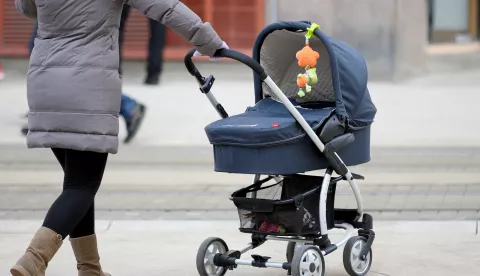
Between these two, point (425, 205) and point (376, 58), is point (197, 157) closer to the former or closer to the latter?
point (425, 205)

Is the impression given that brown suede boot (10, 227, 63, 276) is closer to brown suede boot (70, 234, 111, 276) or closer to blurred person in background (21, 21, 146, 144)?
brown suede boot (70, 234, 111, 276)

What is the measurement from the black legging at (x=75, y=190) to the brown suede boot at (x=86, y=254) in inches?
6.6

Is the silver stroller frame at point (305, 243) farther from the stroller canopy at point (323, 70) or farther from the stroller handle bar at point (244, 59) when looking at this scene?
the stroller canopy at point (323, 70)

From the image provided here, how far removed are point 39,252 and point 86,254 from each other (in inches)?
15.9

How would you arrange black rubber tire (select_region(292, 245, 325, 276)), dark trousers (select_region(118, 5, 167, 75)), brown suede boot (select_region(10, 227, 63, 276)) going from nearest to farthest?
brown suede boot (select_region(10, 227, 63, 276)) → black rubber tire (select_region(292, 245, 325, 276)) → dark trousers (select_region(118, 5, 167, 75))

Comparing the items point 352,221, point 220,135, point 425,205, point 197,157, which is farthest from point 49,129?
point 197,157

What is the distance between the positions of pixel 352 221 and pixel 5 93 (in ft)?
28.4

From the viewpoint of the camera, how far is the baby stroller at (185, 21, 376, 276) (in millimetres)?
5160

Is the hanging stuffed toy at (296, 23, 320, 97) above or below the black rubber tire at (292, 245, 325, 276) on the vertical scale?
above

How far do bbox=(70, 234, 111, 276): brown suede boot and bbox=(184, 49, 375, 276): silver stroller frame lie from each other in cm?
51

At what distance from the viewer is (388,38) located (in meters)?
14.1

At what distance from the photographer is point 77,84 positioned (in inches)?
194

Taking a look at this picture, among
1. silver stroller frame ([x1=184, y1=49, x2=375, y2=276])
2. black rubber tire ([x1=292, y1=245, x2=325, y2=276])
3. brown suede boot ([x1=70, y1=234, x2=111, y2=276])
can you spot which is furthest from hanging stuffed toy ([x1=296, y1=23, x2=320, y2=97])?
brown suede boot ([x1=70, y1=234, x2=111, y2=276])

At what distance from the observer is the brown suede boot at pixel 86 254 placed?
17.3 ft
